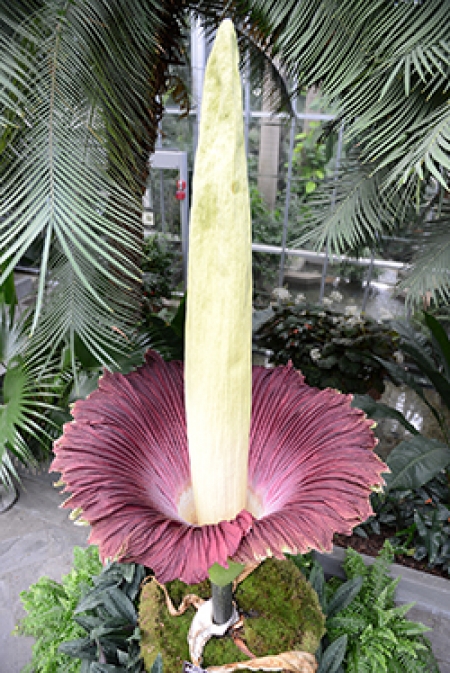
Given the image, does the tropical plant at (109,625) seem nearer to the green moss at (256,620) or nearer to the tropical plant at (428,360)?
the green moss at (256,620)

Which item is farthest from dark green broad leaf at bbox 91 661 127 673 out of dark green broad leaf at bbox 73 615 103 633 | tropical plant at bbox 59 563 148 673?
dark green broad leaf at bbox 73 615 103 633

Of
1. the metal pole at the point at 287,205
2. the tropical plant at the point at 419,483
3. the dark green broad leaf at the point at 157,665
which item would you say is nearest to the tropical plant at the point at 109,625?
the dark green broad leaf at the point at 157,665

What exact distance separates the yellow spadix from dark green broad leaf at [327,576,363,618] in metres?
0.93

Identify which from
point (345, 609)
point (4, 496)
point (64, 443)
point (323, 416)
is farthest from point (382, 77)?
point (4, 496)

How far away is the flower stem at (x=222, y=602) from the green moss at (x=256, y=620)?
10 centimetres

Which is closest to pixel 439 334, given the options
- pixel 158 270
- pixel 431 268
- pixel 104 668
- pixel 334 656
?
pixel 431 268

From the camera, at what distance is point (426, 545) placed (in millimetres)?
2100

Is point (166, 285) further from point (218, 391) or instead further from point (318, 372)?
point (218, 391)

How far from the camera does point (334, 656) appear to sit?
136 centimetres

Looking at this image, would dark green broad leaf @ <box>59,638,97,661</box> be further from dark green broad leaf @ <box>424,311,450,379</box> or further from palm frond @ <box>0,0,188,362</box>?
dark green broad leaf @ <box>424,311,450,379</box>

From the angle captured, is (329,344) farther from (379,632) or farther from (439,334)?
(379,632)

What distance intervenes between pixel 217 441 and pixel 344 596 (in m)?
1.08

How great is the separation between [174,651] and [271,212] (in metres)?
3.38

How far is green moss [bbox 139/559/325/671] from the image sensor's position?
1.22 meters
